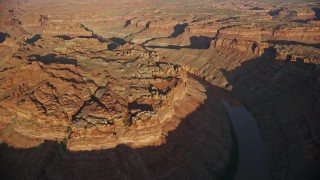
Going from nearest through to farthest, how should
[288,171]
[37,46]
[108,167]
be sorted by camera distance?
[108,167], [288,171], [37,46]

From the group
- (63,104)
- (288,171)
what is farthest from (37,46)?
(288,171)

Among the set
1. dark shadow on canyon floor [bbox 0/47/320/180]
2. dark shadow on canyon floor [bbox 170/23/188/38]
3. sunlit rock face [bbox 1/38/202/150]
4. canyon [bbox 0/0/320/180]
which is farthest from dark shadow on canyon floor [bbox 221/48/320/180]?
dark shadow on canyon floor [bbox 170/23/188/38]

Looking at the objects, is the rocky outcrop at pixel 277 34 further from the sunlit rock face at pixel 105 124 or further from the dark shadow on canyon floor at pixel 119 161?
the dark shadow on canyon floor at pixel 119 161

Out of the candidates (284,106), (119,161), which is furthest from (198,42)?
(119,161)

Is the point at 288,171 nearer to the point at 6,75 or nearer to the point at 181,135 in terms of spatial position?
the point at 181,135

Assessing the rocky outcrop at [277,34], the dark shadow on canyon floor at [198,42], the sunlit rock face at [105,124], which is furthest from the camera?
the dark shadow on canyon floor at [198,42]

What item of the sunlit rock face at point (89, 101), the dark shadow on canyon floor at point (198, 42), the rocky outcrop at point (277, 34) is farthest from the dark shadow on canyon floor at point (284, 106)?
the dark shadow on canyon floor at point (198, 42)

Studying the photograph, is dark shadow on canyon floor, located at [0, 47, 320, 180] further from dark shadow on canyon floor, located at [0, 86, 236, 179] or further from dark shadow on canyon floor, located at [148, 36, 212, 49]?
dark shadow on canyon floor, located at [148, 36, 212, 49]

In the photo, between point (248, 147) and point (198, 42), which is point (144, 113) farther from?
point (198, 42)

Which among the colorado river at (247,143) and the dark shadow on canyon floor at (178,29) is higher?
the dark shadow on canyon floor at (178,29)
